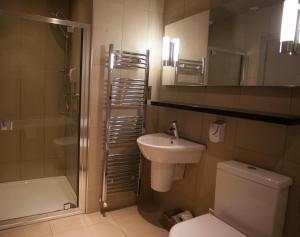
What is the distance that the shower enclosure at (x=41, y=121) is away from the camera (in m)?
2.39

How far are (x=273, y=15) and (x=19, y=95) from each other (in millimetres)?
2575

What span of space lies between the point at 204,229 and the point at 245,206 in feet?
0.98

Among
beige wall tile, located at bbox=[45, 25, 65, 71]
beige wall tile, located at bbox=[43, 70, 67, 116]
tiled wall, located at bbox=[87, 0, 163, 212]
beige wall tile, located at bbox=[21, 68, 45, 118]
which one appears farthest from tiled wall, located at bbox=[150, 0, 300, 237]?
beige wall tile, located at bbox=[21, 68, 45, 118]

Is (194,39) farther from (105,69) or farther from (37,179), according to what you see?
(37,179)

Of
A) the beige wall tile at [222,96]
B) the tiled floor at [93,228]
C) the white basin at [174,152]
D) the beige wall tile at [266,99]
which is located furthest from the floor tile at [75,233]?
the beige wall tile at [266,99]

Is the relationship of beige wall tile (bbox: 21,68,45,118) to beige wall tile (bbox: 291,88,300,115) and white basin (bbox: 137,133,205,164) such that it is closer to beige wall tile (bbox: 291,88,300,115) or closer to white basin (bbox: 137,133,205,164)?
white basin (bbox: 137,133,205,164)

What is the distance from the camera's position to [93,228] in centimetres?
215

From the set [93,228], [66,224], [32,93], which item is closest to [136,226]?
[93,228]

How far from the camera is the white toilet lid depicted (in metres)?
1.40

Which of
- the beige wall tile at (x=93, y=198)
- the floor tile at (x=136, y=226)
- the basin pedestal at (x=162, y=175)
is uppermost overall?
the basin pedestal at (x=162, y=175)

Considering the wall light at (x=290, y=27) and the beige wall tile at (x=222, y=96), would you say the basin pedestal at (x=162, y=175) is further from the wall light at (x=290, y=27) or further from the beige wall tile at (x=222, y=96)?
the wall light at (x=290, y=27)

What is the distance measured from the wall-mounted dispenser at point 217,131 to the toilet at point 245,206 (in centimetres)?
25

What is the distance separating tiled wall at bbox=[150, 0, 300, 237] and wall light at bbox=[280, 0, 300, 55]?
25cm

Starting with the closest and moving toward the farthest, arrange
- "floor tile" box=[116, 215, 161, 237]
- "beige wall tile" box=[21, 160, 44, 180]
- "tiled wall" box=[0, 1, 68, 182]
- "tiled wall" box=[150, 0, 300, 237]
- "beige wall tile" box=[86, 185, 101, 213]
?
"tiled wall" box=[150, 0, 300, 237], "floor tile" box=[116, 215, 161, 237], "beige wall tile" box=[86, 185, 101, 213], "tiled wall" box=[0, 1, 68, 182], "beige wall tile" box=[21, 160, 44, 180]
